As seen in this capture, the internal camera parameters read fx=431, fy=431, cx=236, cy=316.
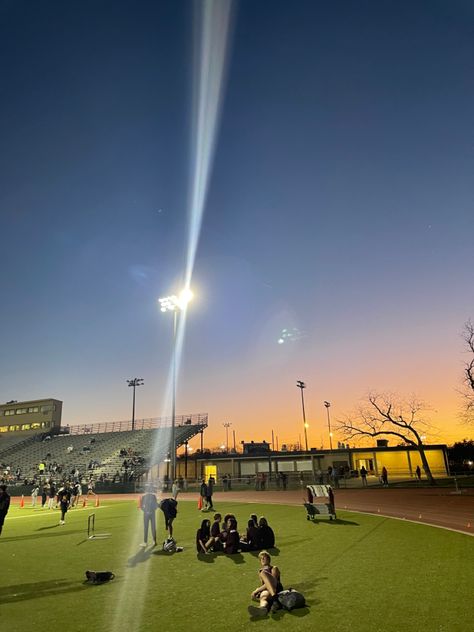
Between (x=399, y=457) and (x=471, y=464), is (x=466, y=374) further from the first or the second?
(x=471, y=464)

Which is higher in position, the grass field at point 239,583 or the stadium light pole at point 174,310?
the stadium light pole at point 174,310

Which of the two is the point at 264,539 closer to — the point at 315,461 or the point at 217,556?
the point at 217,556

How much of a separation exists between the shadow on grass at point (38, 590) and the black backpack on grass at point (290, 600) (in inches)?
159

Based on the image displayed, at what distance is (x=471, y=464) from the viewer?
2618 inches

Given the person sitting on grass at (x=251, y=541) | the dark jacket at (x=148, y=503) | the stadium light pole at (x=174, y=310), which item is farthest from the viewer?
the stadium light pole at (x=174, y=310)

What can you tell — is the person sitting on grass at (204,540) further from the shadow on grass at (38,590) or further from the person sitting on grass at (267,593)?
the person sitting on grass at (267,593)

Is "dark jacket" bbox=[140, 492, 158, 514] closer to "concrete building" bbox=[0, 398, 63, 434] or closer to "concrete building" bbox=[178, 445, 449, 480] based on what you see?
"concrete building" bbox=[178, 445, 449, 480]

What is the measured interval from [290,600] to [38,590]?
5.07m

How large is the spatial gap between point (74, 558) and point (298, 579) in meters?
6.23

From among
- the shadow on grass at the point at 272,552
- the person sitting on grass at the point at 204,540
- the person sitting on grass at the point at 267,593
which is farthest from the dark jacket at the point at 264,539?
the person sitting on grass at the point at 267,593

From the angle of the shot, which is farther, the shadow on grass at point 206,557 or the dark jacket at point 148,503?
the dark jacket at point 148,503

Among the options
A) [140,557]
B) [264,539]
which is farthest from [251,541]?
[140,557]

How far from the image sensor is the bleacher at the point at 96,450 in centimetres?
5066

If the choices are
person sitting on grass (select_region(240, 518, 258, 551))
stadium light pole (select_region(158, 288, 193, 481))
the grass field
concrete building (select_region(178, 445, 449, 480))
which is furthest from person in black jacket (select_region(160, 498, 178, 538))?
concrete building (select_region(178, 445, 449, 480))
